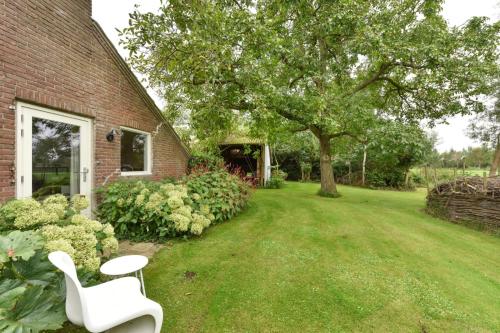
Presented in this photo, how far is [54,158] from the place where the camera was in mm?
4340

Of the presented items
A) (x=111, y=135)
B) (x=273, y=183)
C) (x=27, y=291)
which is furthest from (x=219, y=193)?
(x=273, y=183)

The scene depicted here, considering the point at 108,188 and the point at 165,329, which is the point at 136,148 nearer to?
the point at 108,188

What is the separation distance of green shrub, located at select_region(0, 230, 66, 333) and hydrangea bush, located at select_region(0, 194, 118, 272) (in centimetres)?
43

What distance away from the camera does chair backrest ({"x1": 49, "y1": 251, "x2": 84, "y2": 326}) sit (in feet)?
5.11

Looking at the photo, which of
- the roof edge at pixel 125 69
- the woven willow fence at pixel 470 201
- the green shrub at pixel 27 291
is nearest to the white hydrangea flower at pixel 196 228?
the green shrub at pixel 27 291

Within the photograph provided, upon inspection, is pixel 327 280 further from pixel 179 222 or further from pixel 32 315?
pixel 32 315

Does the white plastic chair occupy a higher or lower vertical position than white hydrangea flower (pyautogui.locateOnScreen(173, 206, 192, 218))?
lower

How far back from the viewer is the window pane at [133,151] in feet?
20.3

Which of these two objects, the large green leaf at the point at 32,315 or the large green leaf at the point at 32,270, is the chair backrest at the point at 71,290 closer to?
the large green leaf at the point at 32,315

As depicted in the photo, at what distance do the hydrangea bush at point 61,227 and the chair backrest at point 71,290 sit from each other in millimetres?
729

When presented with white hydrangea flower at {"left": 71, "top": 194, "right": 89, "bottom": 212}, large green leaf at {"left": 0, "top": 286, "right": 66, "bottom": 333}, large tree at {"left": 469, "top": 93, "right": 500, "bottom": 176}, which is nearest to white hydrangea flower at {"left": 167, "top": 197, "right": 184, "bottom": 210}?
white hydrangea flower at {"left": 71, "top": 194, "right": 89, "bottom": 212}

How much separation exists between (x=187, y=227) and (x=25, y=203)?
240cm

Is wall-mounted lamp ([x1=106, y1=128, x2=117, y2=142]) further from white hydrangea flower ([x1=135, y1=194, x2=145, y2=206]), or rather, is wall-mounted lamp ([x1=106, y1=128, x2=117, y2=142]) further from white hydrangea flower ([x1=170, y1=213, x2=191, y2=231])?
white hydrangea flower ([x1=170, y1=213, x2=191, y2=231])

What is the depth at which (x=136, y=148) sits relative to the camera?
671 centimetres
